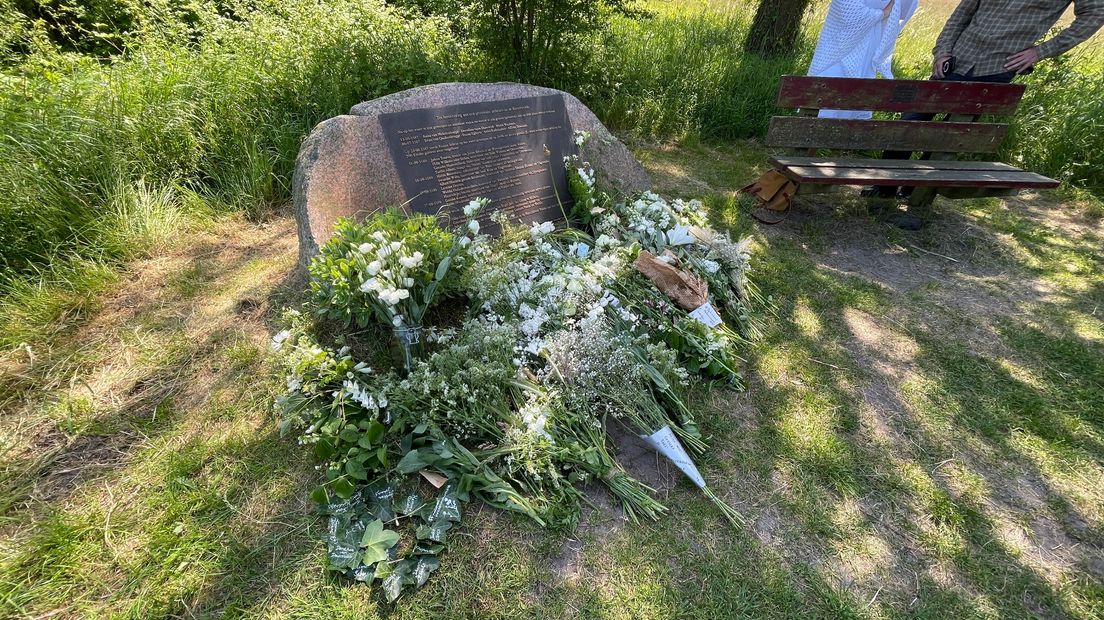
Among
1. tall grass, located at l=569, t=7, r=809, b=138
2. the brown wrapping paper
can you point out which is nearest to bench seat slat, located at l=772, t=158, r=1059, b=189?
the brown wrapping paper

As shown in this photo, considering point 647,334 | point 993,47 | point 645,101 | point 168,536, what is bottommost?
point 168,536

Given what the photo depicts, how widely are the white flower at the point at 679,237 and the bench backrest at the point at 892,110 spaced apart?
1.52m

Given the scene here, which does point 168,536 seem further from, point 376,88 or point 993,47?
point 993,47

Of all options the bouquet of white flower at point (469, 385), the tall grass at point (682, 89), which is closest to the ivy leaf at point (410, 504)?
the bouquet of white flower at point (469, 385)

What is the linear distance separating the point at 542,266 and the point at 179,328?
2.07 meters

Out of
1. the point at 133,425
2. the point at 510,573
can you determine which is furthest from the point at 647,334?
the point at 133,425

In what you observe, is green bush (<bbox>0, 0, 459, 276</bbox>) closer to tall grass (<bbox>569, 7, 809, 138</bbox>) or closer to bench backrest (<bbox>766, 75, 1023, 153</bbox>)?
tall grass (<bbox>569, 7, 809, 138</bbox>)

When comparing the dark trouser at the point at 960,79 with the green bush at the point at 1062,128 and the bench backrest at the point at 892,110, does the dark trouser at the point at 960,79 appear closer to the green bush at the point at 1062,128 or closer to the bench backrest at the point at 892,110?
the bench backrest at the point at 892,110

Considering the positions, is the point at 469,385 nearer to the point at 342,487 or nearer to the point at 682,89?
the point at 342,487

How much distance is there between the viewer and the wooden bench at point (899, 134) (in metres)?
4.02

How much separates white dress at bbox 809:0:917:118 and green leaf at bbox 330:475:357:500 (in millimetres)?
5032

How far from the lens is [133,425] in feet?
7.80

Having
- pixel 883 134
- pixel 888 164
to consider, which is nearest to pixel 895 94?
pixel 883 134

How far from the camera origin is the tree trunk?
6.41 meters
